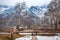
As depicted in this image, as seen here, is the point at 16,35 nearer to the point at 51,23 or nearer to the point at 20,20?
the point at 20,20

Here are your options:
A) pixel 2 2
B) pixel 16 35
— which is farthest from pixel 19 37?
pixel 2 2

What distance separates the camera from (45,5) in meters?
4.55

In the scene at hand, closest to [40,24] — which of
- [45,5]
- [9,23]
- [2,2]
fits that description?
[45,5]

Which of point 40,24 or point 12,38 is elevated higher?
point 40,24

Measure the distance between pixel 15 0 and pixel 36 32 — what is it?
1029 millimetres

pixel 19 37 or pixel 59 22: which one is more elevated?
pixel 59 22

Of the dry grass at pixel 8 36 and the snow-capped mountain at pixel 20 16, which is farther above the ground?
the snow-capped mountain at pixel 20 16

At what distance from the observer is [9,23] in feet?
14.6

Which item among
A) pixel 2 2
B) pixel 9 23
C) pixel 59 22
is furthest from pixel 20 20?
pixel 59 22

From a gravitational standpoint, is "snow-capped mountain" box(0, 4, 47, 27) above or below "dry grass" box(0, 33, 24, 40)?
above

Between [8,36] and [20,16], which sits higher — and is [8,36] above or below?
below

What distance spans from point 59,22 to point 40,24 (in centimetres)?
51

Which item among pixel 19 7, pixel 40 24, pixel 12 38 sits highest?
pixel 19 7

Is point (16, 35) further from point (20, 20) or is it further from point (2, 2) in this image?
point (2, 2)
